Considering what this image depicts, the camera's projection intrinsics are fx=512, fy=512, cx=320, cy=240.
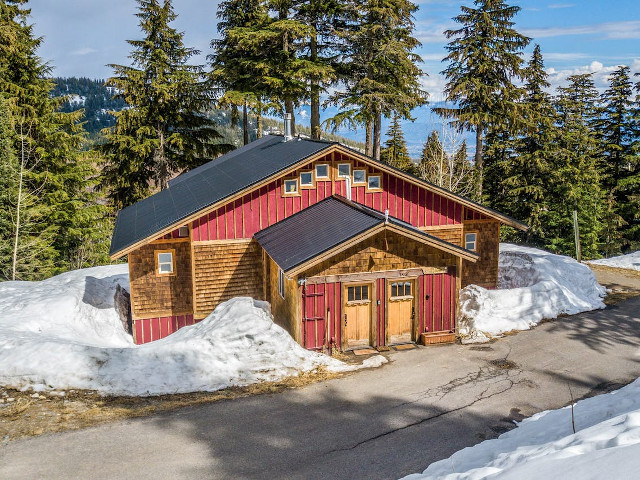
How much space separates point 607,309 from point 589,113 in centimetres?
2477

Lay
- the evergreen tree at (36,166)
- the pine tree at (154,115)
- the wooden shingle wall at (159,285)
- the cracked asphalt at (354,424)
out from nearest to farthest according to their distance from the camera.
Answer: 1. the cracked asphalt at (354,424)
2. the wooden shingle wall at (159,285)
3. the evergreen tree at (36,166)
4. the pine tree at (154,115)

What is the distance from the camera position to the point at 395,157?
51.1 m

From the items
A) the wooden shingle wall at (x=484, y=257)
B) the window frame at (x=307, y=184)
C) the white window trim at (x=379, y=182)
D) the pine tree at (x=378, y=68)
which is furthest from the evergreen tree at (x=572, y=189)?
the window frame at (x=307, y=184)

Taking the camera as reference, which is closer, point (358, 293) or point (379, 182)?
point (358, 293)

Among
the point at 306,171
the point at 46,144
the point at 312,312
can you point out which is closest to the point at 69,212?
the point at 46,144

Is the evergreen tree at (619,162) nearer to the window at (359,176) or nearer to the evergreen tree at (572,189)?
the evergreen tree at (572,189)

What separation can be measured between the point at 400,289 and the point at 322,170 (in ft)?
17.5

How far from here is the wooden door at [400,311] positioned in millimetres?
15266

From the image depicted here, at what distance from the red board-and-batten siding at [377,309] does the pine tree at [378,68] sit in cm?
1576

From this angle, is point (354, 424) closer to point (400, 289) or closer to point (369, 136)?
point (400, 289)

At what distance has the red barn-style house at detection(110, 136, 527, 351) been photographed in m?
14.7

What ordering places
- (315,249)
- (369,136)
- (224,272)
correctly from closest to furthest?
(315,249) < (224,272) < (369,136)

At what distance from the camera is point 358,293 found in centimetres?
1497

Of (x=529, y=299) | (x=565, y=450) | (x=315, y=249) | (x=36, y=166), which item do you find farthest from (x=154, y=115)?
(x=565, y=450)
